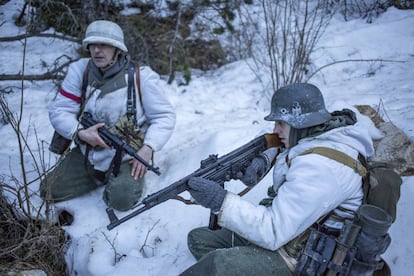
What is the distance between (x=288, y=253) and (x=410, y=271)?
0.78m

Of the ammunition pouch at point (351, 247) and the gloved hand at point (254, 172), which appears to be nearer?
the ammunition pouch at point (351, 247)

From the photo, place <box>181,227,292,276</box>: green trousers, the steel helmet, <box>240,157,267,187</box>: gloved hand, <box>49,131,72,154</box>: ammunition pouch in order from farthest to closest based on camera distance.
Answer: <box>49,131,72,154</box>: ammunition pouch < the steel helmet < <box>240,157,267,187</box>: gloved hand < <box>181,227,292,276</box>: green trousers

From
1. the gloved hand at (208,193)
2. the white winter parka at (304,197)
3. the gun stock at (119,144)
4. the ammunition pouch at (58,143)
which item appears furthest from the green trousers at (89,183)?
the white winter parka at (304,197)

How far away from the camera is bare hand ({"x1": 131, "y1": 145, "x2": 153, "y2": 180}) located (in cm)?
302

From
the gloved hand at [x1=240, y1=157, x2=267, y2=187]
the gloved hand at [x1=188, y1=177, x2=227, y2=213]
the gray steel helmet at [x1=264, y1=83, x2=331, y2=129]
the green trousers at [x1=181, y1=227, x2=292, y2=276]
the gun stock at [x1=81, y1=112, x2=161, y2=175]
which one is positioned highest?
the gray steel helmet at [x1=264, y1=83, x2=331, y2=129]

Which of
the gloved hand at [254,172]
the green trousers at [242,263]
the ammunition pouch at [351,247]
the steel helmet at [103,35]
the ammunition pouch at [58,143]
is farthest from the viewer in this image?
the ammunition pouch at [58,143]

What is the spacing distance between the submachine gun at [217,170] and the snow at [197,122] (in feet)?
2.07

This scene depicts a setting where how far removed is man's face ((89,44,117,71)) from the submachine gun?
1.37m

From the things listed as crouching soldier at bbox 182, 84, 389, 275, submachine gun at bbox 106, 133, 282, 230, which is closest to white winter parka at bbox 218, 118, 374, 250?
crouching soldier at bbox 182, 84, 389, 275

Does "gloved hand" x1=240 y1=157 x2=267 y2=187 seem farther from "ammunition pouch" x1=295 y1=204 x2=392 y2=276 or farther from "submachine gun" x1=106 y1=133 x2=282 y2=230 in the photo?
"ammunition pouch" x1=295 y1=204 x2=392 y2=276

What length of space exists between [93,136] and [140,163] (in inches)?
17.3

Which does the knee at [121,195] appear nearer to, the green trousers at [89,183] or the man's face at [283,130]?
the green trousers at [89,183]

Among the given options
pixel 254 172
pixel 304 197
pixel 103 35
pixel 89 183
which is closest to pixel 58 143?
pixel 89 183

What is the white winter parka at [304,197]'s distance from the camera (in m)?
1.70
